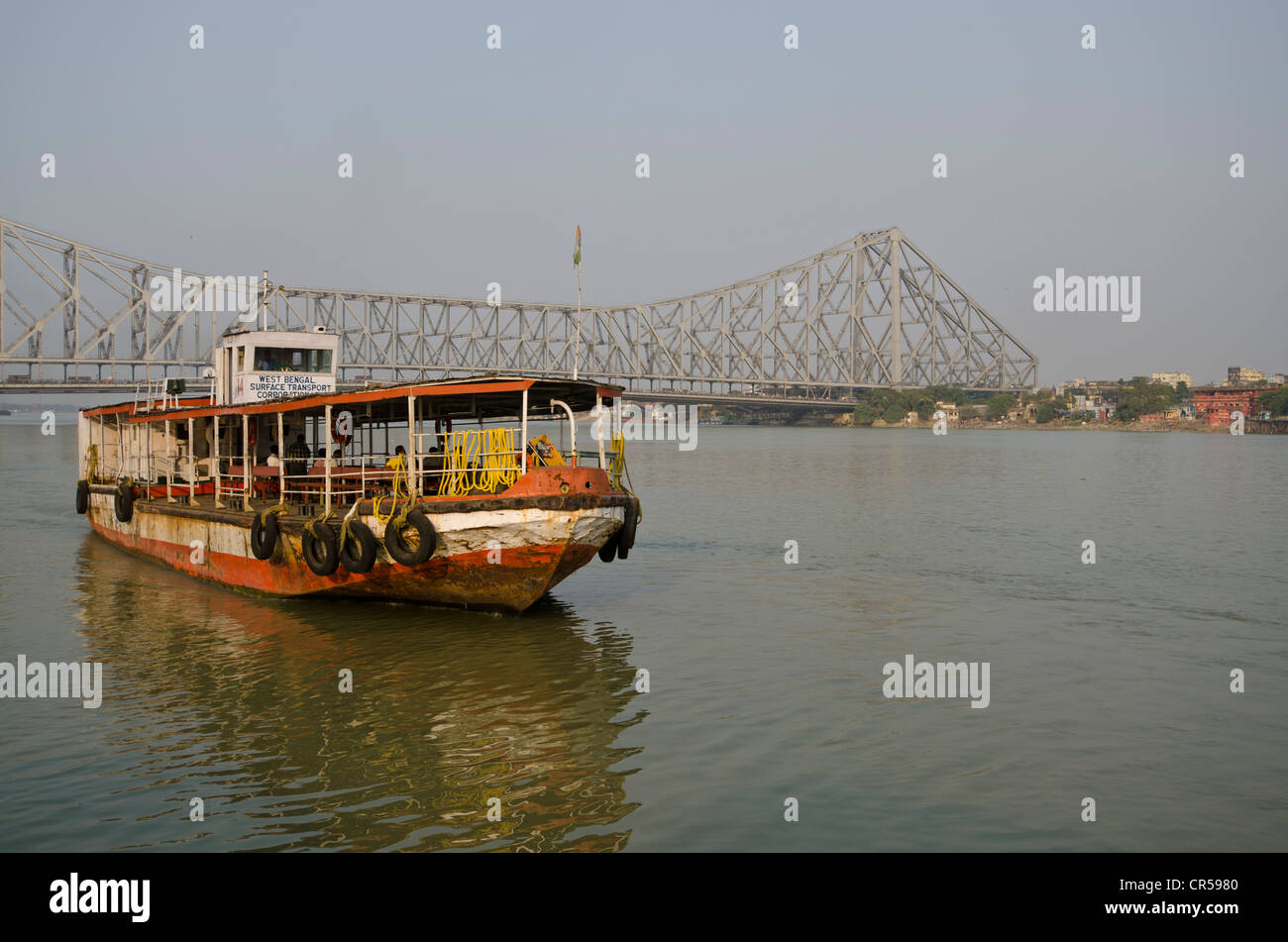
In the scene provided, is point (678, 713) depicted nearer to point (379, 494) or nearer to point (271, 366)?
point (379, 494)

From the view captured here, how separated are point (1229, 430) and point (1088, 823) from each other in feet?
520

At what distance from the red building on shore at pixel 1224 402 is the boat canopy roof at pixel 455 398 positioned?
536 feet

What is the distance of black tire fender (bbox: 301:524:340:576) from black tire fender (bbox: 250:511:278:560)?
972 millimetres

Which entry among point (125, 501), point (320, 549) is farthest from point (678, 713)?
point (125, 501)

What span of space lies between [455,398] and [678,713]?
820cm

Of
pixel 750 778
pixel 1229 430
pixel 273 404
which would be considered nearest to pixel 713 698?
pixel 750 778

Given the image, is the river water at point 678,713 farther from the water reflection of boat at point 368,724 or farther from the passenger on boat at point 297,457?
the passenger on boat at point 297,457

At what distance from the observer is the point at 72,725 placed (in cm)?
1078

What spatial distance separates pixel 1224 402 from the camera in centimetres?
16050

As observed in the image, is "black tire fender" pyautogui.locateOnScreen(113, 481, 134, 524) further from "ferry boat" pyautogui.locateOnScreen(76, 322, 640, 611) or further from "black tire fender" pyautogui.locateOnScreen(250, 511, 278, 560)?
"black tire fender" pyautogui.locateOnScreen(250, 511, 278, 560)

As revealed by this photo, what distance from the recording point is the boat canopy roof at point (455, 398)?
14.6 metres

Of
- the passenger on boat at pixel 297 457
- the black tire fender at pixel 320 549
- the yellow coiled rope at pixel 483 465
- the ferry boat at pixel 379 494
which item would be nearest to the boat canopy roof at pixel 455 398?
the ferry boat at pixel 379 494

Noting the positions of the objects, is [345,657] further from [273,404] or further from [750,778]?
[750,778]

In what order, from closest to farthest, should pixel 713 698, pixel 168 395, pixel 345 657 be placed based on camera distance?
pixel 713 698 < pixel 345 657 < pixel 168 395
